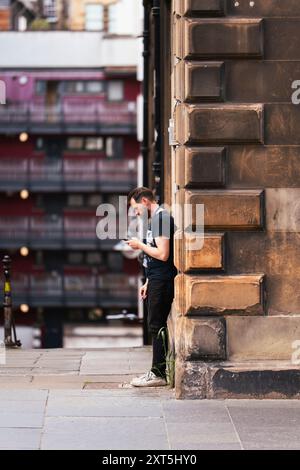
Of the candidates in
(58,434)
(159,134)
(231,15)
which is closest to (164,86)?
(159,134)

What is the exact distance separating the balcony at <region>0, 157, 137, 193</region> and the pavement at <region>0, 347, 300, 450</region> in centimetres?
3994

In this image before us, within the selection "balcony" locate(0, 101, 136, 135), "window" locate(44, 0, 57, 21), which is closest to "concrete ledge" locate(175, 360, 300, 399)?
"balcony" locate(0, 101, 136, 135)

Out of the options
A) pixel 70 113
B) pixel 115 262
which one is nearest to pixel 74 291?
pixel 115 262

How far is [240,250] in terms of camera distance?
9.41 m

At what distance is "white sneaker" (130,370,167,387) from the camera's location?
10.0 meters

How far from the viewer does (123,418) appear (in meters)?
8.46

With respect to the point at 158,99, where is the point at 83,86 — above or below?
above

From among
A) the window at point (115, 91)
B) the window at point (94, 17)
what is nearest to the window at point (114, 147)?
the window at point (115, 91)

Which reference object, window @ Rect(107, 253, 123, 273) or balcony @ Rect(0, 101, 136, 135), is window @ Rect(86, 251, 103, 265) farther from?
balcony @ Rect(0, 101, 136, 135)

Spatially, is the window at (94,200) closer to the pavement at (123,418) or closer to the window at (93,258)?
the window at (93,258)

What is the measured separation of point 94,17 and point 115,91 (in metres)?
6.40
